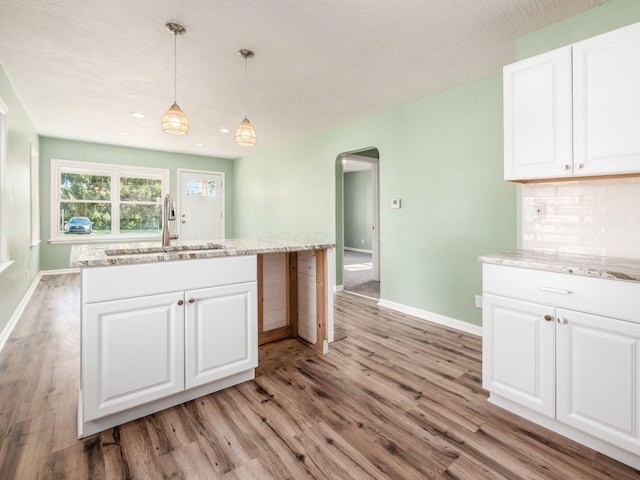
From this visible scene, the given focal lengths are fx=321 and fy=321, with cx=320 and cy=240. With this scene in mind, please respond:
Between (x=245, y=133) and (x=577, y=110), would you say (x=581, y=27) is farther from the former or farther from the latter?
(x=245, y=133)

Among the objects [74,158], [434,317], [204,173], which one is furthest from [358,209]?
[74,158]

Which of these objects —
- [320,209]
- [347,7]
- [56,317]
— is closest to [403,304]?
[320,209]

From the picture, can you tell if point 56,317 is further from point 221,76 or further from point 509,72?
point 509,72

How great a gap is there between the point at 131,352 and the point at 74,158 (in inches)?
230

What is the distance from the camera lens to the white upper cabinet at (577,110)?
5.54 feet

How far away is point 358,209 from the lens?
33.2 ft

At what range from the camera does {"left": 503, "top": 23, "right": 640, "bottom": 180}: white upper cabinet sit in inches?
66.5

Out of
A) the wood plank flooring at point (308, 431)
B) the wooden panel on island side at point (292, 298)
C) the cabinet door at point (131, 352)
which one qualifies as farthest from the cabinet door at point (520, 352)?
the cabinet door at point (131, 352)

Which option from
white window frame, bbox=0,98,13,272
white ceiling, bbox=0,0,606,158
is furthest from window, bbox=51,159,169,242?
white window frame, bbox=0,98,13,272

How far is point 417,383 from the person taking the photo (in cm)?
218

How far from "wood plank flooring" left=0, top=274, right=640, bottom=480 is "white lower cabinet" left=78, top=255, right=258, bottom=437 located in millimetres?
145

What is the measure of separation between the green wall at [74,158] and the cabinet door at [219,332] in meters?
5.66

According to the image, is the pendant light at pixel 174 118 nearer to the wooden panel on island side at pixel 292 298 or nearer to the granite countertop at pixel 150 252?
the granite countertop at pixel 150 252

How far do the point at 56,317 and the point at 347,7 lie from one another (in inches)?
164
